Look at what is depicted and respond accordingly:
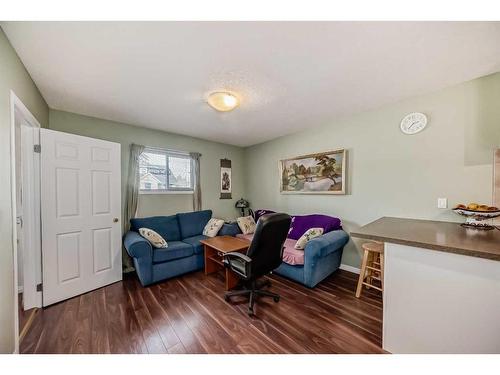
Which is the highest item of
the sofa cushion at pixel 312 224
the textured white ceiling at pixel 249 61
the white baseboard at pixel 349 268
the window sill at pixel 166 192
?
the textured white ceiling at pixel 249 61

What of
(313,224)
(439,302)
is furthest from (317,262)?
(439,302)

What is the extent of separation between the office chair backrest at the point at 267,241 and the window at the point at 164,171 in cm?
240

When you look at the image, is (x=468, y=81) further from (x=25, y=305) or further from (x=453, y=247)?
(x=25, y=305)

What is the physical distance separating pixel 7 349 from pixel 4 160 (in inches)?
51.7

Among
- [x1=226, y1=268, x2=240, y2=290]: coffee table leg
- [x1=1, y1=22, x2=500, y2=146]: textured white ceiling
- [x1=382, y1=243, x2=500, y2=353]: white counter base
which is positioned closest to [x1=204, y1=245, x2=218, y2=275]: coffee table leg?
[x1=226, y1=268, x2=240, y2=290]: coffee table leg

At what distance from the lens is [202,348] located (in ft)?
4.95

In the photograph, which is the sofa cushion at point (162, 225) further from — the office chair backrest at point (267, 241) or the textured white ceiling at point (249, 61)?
the office chair backrest at point (267, 241)

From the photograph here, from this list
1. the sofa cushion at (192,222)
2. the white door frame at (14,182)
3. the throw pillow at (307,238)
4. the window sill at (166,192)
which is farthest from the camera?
the sofa cushion at (192,222)

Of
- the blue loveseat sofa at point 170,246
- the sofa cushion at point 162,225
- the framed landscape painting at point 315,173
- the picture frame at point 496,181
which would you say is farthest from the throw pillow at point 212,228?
the picture frame at point 496,181

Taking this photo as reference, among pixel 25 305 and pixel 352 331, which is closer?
pixel 352 331

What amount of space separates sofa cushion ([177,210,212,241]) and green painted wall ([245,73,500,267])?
1985 millimetres

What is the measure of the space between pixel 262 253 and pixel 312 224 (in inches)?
57.8

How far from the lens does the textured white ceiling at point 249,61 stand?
1315 millimetres

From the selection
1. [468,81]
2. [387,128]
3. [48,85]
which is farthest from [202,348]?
[468,81]
